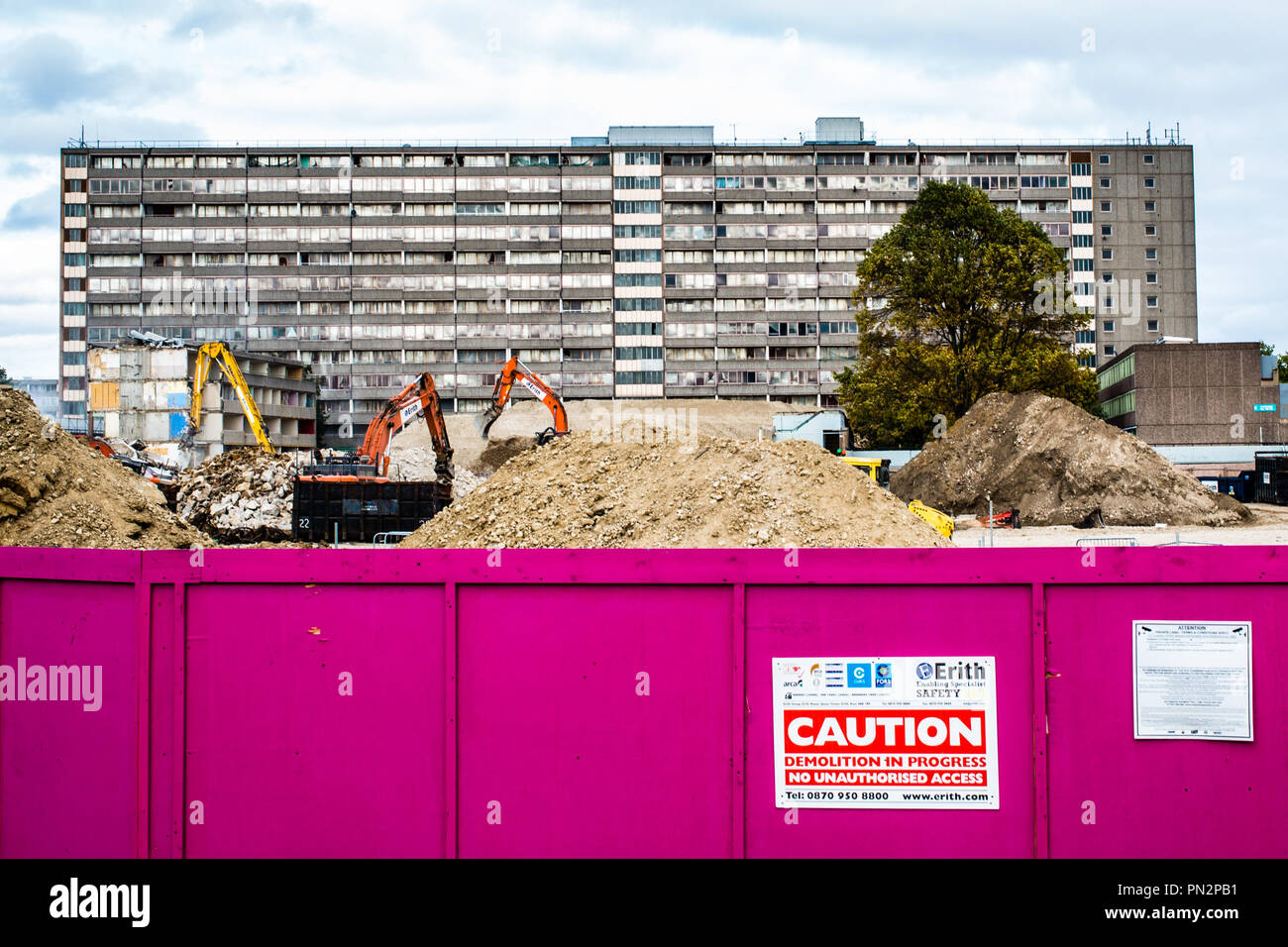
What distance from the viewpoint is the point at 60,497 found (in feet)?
65.3

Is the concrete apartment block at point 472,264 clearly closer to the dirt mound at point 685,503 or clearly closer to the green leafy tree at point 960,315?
the green leafy tree at point 960,315

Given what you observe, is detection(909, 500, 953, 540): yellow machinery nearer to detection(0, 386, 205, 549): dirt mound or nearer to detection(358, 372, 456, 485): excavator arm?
detection(358, 372, 456, 485): excavator arm

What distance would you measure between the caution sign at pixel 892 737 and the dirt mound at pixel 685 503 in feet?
41.5

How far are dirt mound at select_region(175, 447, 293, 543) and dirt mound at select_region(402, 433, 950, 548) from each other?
45.5ft

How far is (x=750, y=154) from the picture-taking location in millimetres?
98062

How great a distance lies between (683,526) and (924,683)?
1374cm

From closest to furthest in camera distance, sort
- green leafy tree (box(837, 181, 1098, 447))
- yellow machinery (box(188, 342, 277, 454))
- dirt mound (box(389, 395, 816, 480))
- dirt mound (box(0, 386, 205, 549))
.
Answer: dirt mound (box(0, 386, 205, 549)), yellow machinery (box(188, 342, 277, 454)), green leafy tree (box(837, 181, 1098, 447)), dirt mound (box(389, 395, 816, 480))

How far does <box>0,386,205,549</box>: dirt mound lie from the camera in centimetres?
1900

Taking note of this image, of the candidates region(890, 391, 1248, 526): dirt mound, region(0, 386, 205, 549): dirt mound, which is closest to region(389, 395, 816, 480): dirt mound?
region(890, 391, 1248, 526): dirt mound

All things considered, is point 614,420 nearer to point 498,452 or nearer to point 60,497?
point 498,452

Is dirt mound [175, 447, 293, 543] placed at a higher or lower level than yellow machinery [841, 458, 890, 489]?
lower

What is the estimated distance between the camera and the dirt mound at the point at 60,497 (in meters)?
19.0
